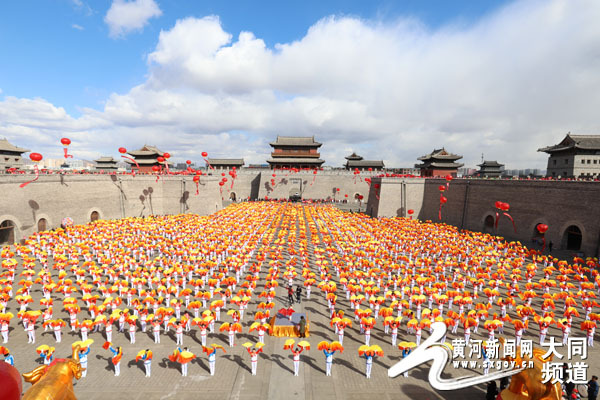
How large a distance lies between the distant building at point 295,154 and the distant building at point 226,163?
8.44m

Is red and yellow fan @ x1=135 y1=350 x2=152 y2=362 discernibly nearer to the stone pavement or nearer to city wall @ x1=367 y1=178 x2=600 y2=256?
the stone pavement

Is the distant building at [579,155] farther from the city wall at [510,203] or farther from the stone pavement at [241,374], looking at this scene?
the stone pavement at [241,374]

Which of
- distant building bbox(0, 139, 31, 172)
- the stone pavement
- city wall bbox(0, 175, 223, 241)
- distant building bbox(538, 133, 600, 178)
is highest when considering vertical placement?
distant building bbox(538, 133, 600, 178)

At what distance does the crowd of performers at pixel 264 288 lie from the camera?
10086mm

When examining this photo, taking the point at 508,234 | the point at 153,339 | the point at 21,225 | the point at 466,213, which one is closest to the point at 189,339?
the point at 153,339

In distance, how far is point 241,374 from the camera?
27.9 ft

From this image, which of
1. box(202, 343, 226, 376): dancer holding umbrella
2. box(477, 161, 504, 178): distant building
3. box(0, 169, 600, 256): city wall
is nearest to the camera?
box(202, 343, 226, 376): dancer holding umbrella

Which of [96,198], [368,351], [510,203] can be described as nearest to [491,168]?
[510,203]

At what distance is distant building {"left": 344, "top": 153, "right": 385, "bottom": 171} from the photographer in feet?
202

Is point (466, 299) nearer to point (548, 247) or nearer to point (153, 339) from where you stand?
point (153, 339)

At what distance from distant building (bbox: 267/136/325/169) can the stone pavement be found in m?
47.1

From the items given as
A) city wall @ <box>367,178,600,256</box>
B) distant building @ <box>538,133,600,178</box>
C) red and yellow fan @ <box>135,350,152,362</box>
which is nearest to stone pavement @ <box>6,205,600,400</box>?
red and yellow fan @ <box>135,350,152,362</box>

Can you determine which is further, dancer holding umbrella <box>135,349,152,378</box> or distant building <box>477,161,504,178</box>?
distant building <box>477,161,504,178</box>

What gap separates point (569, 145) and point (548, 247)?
46.0ft
